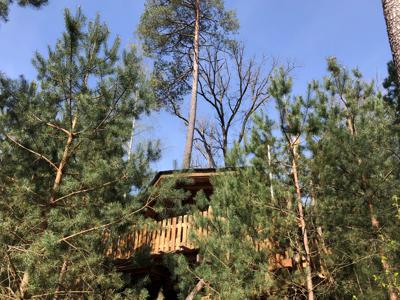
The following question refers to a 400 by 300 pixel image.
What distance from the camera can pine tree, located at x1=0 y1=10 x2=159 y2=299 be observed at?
5977 mm

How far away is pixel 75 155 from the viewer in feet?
22.7

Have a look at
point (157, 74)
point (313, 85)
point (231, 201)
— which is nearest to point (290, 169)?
point (231, 201)

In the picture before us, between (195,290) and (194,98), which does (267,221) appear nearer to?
(195,290)

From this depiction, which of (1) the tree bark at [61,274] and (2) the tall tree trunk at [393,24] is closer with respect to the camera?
(2) the tall tree trunk at [393,24]

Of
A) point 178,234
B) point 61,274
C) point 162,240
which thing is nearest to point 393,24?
point 61,274

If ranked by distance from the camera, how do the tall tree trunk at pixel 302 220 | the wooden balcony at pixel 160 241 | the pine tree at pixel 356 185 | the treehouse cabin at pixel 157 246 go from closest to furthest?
the tall tree trunk at pixel 302 220, the pine tree at pixel 356 185, the treehouse cabin at pixel 157 246, the wooden balcony at pixel 160 241

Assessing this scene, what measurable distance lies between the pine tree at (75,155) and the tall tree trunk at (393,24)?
12.0 feet

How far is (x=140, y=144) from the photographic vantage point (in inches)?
269

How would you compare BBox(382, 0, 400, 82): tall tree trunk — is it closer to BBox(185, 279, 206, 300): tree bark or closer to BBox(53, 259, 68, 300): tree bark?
BBox(185, 279, 206, 300): tree bark

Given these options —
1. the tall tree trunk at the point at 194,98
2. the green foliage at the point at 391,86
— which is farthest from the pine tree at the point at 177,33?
the green foliage at the point at 391,86

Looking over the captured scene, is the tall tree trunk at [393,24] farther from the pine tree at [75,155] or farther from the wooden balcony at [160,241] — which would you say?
the wooden balcony at [160,241]

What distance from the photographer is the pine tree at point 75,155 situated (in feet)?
19.6

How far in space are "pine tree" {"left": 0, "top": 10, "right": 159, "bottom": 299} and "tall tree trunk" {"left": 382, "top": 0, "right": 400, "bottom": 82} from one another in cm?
366

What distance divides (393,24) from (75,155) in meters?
5.17
